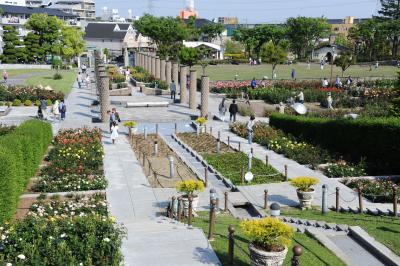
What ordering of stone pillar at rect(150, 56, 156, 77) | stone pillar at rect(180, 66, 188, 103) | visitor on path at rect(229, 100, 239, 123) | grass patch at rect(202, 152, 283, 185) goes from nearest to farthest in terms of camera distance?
grass patch at rect(202, 152, 283, 185)
visitor on path at rect(229, 100, 239, 123)
stone pillar at rect(180, 66, 188, 103)
stone pillar at rect(150, 56, 156, 77)

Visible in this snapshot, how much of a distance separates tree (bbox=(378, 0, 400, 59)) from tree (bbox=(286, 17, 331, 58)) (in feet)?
34.6

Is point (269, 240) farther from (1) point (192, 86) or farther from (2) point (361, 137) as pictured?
(1) point (192, 86)

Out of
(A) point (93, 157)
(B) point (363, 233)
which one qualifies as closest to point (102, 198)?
(A) point (93, 157)

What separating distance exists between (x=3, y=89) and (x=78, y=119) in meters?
9.90

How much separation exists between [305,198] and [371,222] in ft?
7.56

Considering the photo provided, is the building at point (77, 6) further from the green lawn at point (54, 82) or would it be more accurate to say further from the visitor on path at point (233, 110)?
the visitor on path at point (233, 110)

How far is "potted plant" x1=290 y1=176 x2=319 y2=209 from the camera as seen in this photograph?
15.3 meters

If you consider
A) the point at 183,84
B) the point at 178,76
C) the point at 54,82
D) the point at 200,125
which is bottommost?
the point at 200,125

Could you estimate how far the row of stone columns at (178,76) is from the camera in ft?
107

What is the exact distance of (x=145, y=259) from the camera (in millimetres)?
10242

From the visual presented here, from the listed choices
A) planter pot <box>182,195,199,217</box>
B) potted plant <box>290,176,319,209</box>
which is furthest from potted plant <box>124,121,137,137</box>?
potted plant <box>290,176,319,209</box>

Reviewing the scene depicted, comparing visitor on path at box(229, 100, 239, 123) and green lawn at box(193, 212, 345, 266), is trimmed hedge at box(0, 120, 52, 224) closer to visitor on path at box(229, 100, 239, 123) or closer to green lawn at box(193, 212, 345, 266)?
green lawn at box(193, 212, 345, 266)

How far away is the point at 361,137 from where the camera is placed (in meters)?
21.2

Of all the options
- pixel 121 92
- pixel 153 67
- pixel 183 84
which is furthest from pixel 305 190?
pixel 153 67
